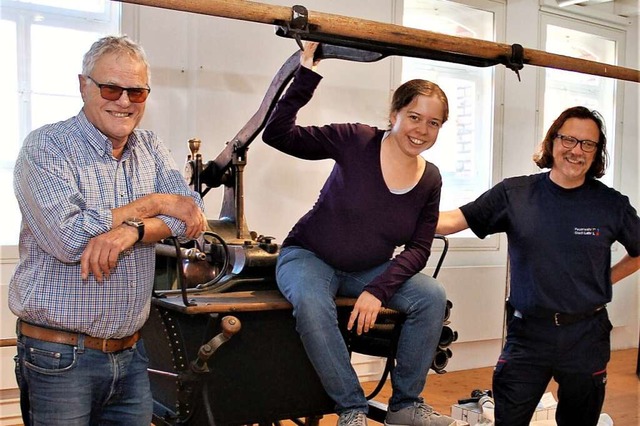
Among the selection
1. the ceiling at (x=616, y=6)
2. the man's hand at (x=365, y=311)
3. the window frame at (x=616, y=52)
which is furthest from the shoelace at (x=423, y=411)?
the ceiling at (x=616, y=6)

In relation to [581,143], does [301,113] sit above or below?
above

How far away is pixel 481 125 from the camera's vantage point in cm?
616

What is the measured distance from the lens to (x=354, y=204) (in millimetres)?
2508

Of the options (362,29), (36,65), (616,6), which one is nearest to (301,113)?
(36,65)

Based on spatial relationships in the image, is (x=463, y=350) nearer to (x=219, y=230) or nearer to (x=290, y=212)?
(x=290, y=212)

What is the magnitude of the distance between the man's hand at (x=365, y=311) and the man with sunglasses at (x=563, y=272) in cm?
77

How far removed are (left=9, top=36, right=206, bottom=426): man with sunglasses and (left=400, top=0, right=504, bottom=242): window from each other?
422 cm

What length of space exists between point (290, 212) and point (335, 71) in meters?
1.04

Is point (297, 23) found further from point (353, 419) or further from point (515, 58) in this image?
point (353, 419)

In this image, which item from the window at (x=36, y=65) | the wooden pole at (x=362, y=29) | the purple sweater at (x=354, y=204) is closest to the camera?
the wooden pole at (x=362, y=29)

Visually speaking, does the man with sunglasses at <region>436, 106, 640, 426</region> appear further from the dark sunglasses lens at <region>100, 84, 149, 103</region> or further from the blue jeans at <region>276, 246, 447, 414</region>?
the dark sunglasses lens at <region>100, 84, 149, 103</region>

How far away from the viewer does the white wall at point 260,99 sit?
4477 millimetres

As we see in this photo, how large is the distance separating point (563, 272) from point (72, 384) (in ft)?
6.49

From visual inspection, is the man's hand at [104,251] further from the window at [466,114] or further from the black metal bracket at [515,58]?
the window at [466,114]
